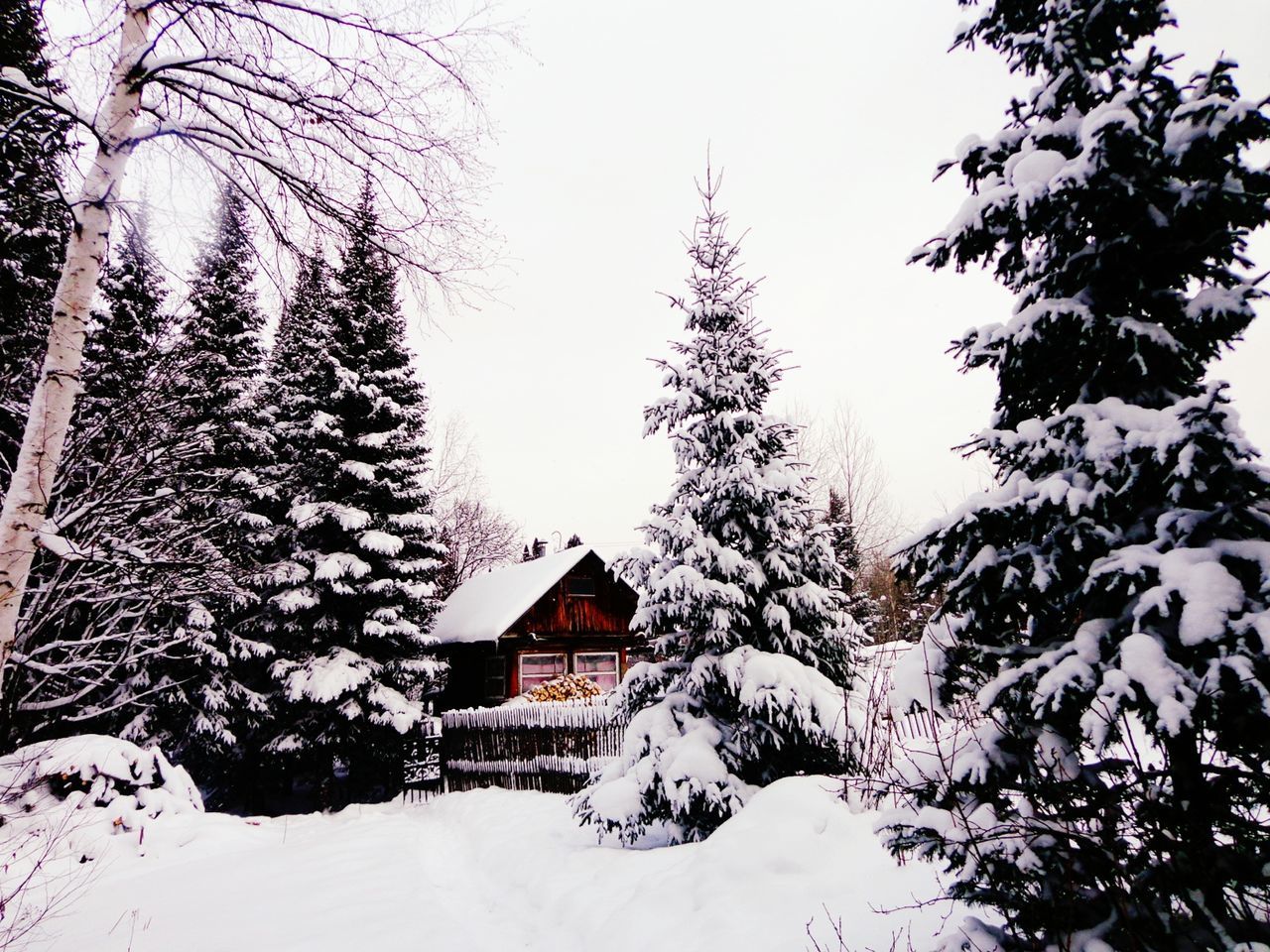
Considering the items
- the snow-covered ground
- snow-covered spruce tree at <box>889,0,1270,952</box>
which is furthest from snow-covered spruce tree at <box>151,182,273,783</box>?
snow-covered spruce tree at <box>889,0,1270,952</box>

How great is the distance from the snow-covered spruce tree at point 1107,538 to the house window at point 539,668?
21.3 meters

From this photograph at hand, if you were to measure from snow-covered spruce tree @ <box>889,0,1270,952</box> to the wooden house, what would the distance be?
787 inches

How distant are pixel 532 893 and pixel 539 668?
56.3 ft

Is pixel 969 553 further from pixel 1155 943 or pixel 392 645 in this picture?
pixel 392 645

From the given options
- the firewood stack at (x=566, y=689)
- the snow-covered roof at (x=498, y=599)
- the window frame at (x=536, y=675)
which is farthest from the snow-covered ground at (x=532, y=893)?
the window frame at (x=536, y=675)

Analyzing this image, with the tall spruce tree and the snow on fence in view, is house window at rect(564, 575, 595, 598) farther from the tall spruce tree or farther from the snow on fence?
the tall spruce tree

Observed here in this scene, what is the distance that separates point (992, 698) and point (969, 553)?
0.71 meters

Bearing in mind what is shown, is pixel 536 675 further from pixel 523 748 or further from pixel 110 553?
pixel 110 553

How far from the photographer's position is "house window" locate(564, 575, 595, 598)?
2425 cm

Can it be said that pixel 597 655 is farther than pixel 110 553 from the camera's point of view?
Yes

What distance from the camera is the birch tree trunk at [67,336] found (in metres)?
3.82

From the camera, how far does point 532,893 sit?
6797 mm

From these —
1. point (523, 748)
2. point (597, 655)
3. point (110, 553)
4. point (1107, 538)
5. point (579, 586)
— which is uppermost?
point (579, 586)

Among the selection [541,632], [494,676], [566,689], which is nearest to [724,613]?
[566,689]
